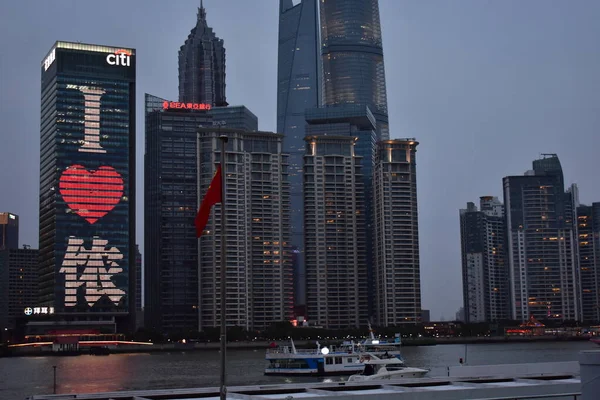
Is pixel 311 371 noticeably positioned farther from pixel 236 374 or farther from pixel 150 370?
pixel 150 370

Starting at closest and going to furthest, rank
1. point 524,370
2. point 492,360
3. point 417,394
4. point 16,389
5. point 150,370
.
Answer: point 417,394, point 524,370, point 16,389, point 150,370, point 492,360

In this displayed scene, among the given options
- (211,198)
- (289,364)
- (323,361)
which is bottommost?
(289,364)

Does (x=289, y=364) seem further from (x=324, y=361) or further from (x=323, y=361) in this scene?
(x=324, y=361)

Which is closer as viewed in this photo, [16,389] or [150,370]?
[16,389]

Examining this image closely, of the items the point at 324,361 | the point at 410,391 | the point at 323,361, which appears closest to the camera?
the point at 410,391

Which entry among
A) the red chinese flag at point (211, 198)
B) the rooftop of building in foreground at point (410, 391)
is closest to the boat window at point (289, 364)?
the rooftop of building in foreground at point (410, 391)

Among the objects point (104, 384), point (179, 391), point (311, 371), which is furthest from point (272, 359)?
point (179, 391)

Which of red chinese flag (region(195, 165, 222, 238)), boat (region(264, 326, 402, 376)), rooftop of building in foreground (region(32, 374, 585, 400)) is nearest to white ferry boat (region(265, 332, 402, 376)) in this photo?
boat (region(264, 326, 402, 376))

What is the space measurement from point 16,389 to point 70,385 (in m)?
7.47

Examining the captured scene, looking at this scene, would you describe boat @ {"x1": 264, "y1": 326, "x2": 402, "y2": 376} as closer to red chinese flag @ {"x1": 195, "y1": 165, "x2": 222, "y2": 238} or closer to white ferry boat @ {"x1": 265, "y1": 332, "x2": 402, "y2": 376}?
white ferry boat @ {"x1": 265, "y1": 332, "x2": 402, "y2": 376}

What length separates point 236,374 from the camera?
140875 millimetres

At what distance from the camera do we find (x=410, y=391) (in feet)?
137

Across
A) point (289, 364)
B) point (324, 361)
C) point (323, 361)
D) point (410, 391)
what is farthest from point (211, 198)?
Result: point (289, 364)

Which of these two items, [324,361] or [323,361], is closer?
[324,361]
